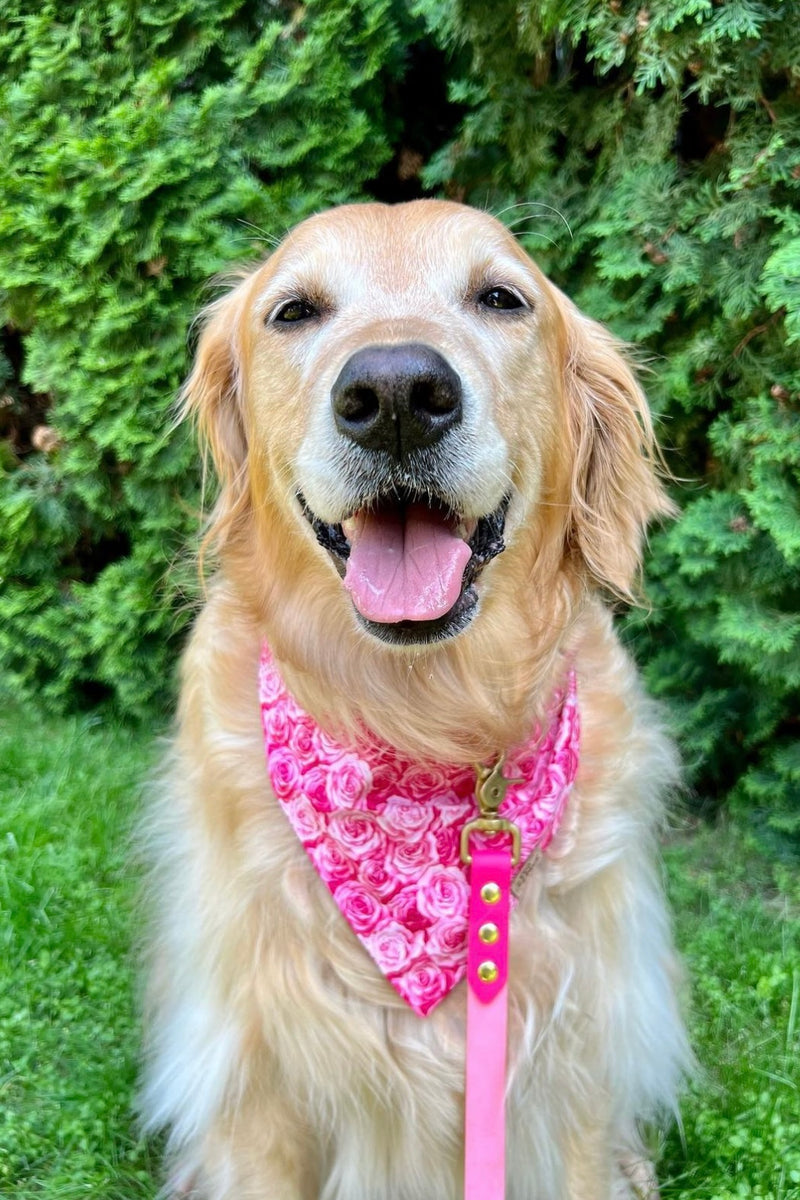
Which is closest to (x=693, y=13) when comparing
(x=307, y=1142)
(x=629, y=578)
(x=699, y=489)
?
(x=699, y=489)

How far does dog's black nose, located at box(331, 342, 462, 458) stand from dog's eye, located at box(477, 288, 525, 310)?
1.57 ft

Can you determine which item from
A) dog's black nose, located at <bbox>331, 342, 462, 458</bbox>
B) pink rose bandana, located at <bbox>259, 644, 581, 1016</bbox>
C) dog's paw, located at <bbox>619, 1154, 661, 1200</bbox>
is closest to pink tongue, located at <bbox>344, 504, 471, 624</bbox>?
dog's black nose, located at <bbox>331, 342, 462, 458</bbox>

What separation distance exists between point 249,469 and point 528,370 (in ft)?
2.24

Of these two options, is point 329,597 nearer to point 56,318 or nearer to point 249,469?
point 249,469

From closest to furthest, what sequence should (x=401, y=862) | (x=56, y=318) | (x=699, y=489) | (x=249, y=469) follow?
(x=401, y=862), (x=249, y=469), (x=699, y=489), (x=56, y=318)

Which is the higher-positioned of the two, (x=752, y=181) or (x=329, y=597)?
(x=752, y=181)

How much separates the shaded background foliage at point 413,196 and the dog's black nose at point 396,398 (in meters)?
1.23

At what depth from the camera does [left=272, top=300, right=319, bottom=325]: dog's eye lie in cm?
230

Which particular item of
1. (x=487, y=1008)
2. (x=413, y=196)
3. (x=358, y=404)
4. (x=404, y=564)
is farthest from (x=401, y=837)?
(x=413, y=196)

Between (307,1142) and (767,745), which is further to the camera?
(767,745)

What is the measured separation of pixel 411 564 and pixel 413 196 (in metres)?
3.12

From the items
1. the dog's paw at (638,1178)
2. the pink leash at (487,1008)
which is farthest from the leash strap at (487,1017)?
the dog's paw at (638,1178)

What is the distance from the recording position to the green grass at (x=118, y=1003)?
253 centimetres

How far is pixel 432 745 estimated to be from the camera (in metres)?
2.17
